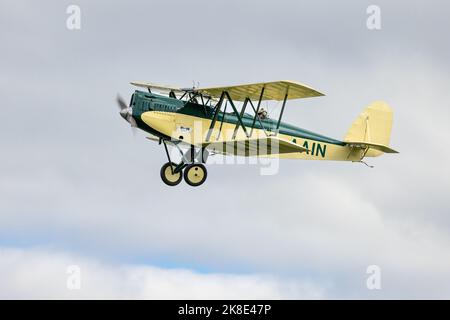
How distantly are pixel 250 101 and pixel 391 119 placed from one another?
225 inches

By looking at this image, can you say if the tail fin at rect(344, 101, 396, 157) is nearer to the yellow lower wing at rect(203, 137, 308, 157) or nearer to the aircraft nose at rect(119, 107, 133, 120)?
the yellow lower wing at rect(203, 137, 308, 157)

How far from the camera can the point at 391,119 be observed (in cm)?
2822

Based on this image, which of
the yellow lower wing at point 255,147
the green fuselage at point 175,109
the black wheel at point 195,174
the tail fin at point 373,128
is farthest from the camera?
the tail fin at point 373,128

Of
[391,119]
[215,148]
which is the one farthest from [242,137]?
[391,119]

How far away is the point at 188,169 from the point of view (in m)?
24.3

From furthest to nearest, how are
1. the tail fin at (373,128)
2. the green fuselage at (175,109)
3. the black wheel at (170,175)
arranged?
the tail fin at (373,128), the black wheel at (170,175), the green fuselage at (175,109)

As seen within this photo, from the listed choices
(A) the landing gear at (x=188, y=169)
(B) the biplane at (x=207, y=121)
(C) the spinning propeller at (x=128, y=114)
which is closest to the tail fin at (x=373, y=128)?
(B) the biplane at (x=207, y=121)

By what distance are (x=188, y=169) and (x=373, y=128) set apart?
6.60 meters

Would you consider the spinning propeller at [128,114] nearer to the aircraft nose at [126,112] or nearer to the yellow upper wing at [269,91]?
the aircraft nose at [126,112]

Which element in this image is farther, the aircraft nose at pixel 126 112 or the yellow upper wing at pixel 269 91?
the aircraft nose at pixel 126 112

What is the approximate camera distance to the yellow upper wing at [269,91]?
2330 cm

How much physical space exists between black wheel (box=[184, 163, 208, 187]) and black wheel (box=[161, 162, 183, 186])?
581 millimetres

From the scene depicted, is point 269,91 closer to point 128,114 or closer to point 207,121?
point 207,121

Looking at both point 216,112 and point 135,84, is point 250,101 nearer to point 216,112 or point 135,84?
point 216,112
